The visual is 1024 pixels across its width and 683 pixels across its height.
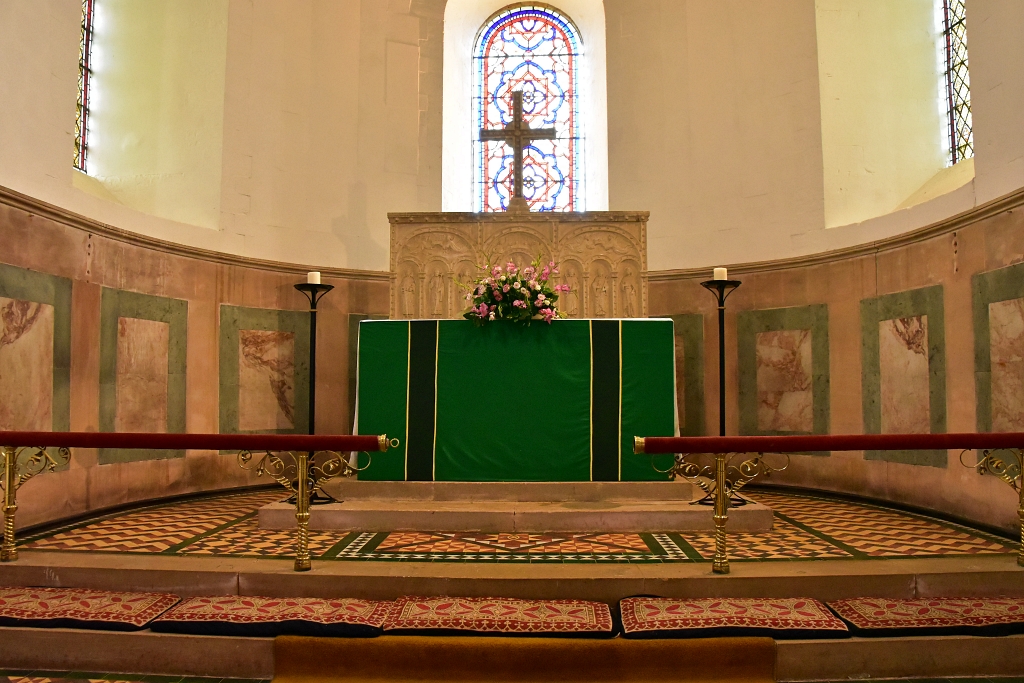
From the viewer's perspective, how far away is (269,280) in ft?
28.7

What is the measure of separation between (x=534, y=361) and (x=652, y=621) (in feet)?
9.67

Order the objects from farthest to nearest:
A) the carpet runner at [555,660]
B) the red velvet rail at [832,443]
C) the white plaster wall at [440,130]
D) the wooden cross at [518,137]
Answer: the white plaster wall at [440,130]
the wooden cross at [518,137]
the red velvet rail at [832,443]
the carpet runner at [555,660]

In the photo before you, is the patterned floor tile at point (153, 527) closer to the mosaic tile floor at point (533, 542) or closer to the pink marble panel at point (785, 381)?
the mosaic tile floor at point (533, 542)

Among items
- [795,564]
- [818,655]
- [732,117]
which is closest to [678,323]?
[732,117]

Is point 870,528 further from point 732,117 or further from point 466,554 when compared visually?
point 732,117

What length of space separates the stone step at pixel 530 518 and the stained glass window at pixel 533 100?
18.4 ft

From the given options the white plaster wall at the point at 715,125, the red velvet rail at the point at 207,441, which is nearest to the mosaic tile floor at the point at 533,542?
the red velvet rail at the point at 207,441

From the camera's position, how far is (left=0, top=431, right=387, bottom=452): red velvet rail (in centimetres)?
439

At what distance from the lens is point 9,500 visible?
459 centimetres

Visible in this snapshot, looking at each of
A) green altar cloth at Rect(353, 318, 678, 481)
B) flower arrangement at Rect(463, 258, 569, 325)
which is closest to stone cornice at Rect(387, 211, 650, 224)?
flower arrangement at Rect(463, 258, 569, 325)

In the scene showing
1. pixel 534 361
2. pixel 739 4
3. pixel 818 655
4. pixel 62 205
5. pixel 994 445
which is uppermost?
pixel 739 4

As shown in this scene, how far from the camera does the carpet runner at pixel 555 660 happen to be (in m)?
3.71

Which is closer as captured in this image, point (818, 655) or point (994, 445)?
point (818, 655)

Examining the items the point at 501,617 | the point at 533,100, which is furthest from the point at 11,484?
the point at 533,100
